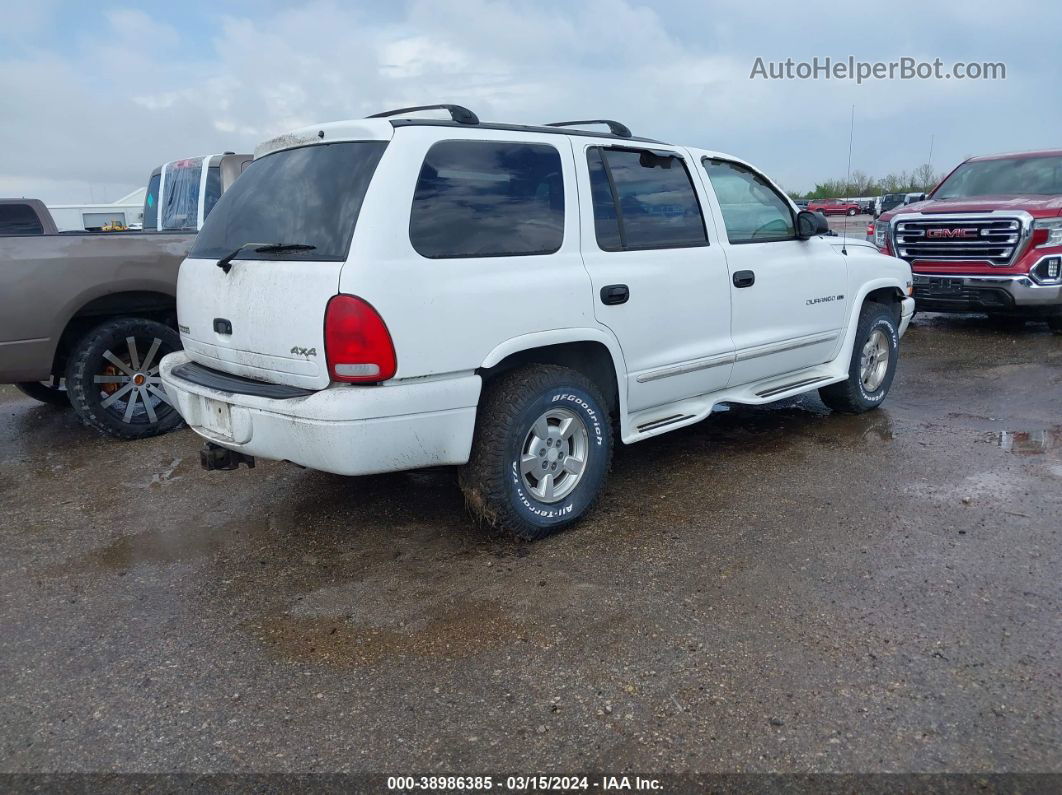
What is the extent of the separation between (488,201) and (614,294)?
29.4 inches

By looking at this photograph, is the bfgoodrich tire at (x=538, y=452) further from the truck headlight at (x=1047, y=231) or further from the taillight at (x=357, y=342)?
the truck headlight at (x=1047, y=231)

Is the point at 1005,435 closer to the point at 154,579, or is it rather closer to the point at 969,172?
the point at 154,579

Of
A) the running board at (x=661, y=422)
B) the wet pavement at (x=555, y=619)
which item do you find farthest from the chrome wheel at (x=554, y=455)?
the running board at (x=661, y=422)

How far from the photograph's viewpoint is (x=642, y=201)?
432 centimetres

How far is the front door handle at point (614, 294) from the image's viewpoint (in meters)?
3.96

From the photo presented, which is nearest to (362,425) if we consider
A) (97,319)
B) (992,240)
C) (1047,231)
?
(97,319)

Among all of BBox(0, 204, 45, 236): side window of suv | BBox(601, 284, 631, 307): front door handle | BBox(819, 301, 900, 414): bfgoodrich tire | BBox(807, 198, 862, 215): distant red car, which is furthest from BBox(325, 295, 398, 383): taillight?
BBox(807, 198, 862, 215): distant red car

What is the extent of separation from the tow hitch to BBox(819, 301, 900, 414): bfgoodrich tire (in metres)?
3.90

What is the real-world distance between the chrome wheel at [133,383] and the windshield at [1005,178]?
29.1 ft

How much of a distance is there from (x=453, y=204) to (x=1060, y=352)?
715 centimetres

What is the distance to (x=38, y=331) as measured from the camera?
5328 millimetres

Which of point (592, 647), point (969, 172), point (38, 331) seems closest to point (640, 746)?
point (592, 647)

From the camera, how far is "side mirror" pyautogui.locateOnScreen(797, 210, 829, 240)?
517cm

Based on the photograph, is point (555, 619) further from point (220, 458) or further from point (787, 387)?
point (787, 387)
